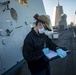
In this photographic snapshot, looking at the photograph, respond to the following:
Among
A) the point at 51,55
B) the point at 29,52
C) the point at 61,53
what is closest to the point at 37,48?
the point at 29,52

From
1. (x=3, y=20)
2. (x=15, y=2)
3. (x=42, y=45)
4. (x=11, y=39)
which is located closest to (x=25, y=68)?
(x=11, y=39)

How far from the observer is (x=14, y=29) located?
4.47 meters

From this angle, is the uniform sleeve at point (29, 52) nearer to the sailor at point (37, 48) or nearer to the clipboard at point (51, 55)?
the sailor at point (37, 48)

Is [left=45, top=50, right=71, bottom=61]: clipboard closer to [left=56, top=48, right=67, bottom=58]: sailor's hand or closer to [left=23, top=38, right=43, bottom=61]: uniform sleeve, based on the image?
[left=56, top=48, right=67, bottom=58]: sailor's hand

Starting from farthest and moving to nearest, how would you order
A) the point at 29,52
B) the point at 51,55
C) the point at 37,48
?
1. the point at 51,55
2. the point at 37,48
3. the point at 29,52

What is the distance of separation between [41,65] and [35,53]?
229 millimetres

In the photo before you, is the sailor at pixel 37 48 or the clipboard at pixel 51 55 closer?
the sailor at pixel 37 48

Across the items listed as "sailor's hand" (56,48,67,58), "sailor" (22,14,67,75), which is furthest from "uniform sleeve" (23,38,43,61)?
"sailor's hand" (56,48,67,58)

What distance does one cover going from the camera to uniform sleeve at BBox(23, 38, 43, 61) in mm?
2395

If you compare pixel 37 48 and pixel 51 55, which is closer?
pixel 37 48

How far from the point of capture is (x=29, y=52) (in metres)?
2.40

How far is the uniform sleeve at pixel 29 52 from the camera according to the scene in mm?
2395

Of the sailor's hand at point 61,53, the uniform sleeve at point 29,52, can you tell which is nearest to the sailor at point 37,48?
the uniform sleeve at point 29,52

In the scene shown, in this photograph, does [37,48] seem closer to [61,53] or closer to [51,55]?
[51,55]
